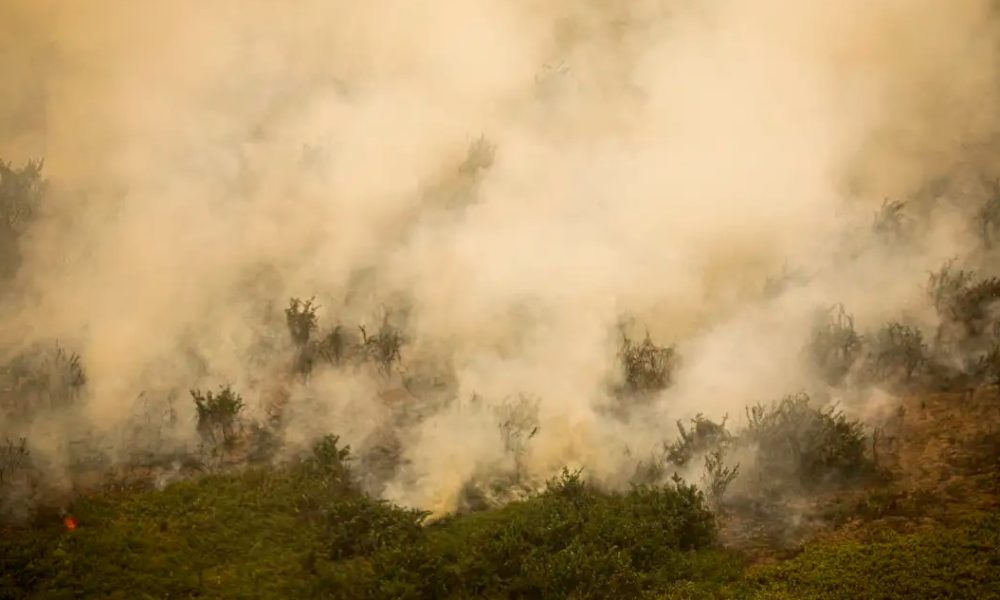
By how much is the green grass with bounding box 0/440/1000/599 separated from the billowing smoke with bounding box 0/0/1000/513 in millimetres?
962

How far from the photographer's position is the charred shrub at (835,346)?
36.0ft

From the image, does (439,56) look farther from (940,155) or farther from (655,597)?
(655,597)

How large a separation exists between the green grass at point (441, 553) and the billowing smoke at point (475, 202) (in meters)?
0.96

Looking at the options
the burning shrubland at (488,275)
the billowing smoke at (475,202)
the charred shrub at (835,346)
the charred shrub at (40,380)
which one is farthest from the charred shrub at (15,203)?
the charred shrub at (835,346)

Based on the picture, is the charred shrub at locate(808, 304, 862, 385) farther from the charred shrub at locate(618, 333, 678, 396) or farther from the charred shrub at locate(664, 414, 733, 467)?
the charred shrub at locate(618, 333, 678, 396)

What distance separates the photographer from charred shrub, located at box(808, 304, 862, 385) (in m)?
11.0

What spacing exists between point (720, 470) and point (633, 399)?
76.3 inches

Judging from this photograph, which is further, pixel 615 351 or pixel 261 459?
pixel 615 351

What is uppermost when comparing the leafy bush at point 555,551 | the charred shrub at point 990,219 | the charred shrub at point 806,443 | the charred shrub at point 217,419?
the charred shrub at point 990,219

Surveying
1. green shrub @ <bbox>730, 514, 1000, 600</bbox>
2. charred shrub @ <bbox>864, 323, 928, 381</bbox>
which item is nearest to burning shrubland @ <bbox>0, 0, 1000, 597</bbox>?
charred shrub @ <bbox>864, 323, 928, 381</bbox>

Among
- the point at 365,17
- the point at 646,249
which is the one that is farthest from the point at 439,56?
the point at 646,249

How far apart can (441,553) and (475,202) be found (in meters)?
7.18

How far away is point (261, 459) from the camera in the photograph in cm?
1118

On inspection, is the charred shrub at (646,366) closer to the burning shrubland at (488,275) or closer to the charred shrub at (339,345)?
the burning shrubland at (488,275)
